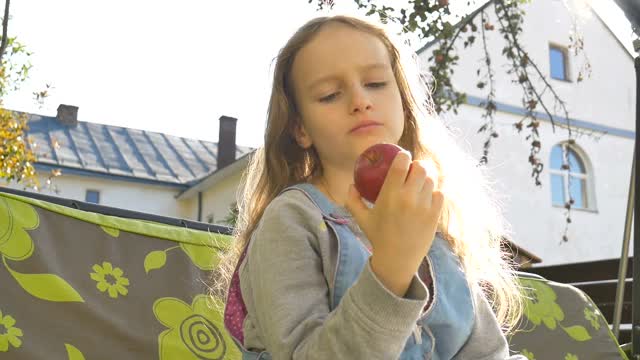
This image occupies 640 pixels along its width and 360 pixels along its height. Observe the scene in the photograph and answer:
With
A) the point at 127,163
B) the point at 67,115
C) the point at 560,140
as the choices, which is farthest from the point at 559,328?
the point at 67,115

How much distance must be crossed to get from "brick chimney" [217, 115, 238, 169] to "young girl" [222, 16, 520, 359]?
55.4 ft

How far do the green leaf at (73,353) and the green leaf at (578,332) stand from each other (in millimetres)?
1414

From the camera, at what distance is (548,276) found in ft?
10.7

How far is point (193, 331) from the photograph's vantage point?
169cm

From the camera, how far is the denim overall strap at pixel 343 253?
100 centimetres

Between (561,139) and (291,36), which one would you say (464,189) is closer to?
(291,36)

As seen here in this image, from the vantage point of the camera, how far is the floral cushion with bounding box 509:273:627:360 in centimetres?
213

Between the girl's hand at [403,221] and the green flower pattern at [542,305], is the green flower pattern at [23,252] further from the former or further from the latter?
the green flower pattern at [542,305]

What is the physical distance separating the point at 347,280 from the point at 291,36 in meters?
0.52

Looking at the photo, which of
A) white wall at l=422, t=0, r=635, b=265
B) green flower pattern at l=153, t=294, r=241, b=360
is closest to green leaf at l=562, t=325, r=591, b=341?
green flower pattern at l=153, t=294, r=241, b=360

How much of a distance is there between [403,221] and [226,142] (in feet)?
57.8

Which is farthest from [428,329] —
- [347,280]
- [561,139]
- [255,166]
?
[561,139]

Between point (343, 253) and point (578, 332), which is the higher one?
point (343, 253)

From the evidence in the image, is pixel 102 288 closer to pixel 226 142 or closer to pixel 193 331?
pixel 193 331
